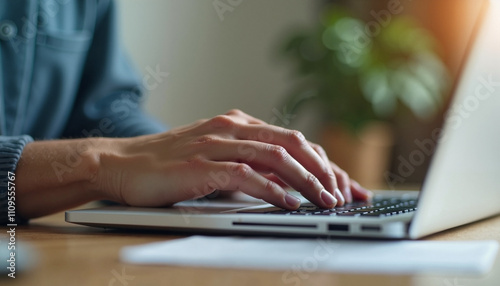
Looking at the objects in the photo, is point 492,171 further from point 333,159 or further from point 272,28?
point 272,28

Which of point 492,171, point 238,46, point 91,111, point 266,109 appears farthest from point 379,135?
point 492,171

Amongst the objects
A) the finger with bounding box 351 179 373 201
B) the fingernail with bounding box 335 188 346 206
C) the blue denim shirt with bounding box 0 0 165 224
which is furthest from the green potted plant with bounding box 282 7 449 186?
the fingernail with bounding box 335 188 346 206

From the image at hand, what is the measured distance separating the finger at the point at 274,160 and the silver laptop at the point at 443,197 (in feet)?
0.09

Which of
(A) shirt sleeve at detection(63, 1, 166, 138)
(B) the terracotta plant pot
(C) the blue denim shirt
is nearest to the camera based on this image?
(C) the blue denim shirt

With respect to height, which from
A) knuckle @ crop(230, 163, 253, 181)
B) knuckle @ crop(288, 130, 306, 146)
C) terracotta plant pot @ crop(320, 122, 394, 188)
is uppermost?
knuckle @ crop(288, 130, 306, 146)

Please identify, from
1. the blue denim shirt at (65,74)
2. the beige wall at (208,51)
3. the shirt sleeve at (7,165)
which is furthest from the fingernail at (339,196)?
the beige wall at (208,51)

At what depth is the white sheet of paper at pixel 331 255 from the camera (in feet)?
1.51

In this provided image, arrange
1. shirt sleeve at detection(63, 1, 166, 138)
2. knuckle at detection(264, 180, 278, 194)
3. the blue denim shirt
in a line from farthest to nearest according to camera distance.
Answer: shirt sleeve at detection(63, 1, 166, 138), the blue denim shirt, knuckle at detection(264, 180, 278, 194)

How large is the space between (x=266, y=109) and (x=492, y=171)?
264 centimetres

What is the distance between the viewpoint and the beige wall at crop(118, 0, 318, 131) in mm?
2553

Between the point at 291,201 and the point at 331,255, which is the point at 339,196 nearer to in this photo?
the point at 291,201

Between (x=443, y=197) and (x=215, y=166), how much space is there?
26 cm

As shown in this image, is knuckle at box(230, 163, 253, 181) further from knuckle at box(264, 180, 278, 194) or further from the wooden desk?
the wooden desk

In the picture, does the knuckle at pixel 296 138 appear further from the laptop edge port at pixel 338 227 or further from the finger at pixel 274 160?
the laptop edge port at pixel 338 227
